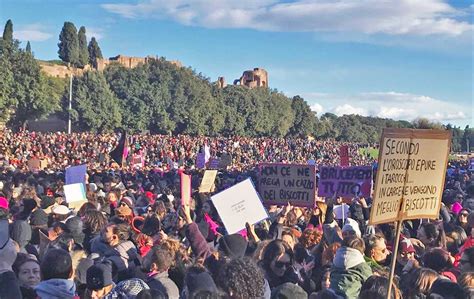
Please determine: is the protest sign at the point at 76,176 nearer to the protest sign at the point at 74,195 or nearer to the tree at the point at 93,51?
the protest sign at the point at 74,195

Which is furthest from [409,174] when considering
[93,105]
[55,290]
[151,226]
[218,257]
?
[93,105]

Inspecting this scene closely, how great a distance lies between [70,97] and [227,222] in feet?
201

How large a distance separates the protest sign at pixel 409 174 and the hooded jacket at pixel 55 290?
7.01 ft

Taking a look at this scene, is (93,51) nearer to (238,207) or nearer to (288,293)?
(238,207)

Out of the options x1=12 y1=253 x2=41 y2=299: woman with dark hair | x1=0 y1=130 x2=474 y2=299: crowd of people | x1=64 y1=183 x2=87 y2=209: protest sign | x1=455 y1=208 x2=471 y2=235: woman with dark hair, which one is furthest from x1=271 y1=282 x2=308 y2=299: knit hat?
x1=64 y1=183 x2=87 y2=209: protest sign

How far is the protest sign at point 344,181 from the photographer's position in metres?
12.1

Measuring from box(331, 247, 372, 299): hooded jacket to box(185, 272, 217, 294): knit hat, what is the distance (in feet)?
3.42

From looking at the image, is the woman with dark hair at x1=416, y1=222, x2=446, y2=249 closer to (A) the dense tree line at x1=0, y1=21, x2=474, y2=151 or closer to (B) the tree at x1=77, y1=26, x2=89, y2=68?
(A) the dense tree line at x1=0, y1=21, x2=474, y2=151

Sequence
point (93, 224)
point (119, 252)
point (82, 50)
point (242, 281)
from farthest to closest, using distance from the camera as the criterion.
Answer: point (82, 50) < point (93, 224) < point (119, 252) < point (242, 281)

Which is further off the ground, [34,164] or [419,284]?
[419,284]

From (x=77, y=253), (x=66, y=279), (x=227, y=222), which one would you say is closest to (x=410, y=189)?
(x=66, y=279)

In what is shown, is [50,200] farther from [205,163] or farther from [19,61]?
[19,61]

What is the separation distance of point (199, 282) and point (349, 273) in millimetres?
1240

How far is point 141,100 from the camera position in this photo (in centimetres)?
7306
